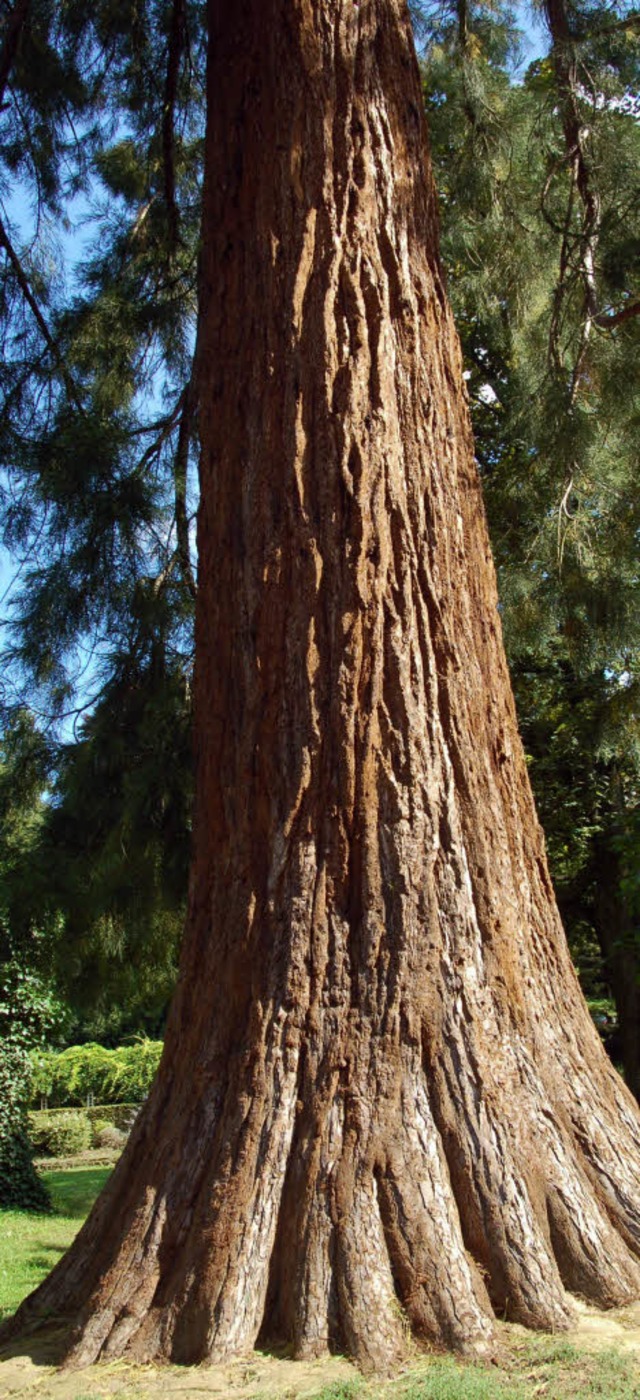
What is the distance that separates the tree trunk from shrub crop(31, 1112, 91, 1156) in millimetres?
13280

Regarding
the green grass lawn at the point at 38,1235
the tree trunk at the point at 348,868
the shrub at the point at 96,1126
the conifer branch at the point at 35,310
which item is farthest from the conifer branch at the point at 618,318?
the shrub at the point at 96,1126

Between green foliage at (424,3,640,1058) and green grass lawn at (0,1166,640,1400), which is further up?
green foliage at (424,3,640,1058)

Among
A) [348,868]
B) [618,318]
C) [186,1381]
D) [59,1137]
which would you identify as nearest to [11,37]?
[618,318]

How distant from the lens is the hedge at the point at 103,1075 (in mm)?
20641

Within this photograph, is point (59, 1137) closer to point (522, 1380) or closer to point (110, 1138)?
point (110, 1138)

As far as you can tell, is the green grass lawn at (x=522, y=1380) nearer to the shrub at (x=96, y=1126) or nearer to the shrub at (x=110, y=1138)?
the shrub at (x=110, y=1138)

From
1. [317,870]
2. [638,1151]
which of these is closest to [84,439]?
[317,870]

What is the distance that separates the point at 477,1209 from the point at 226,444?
9.25ft

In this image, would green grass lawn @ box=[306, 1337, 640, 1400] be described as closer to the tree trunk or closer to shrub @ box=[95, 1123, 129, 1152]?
the tree trunk

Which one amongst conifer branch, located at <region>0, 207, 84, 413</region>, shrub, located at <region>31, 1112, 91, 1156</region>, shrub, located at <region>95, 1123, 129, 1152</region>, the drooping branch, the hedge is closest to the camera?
the drooping branch

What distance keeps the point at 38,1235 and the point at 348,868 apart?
6.64 metres

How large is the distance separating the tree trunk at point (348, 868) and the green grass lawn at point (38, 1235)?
2.44 m

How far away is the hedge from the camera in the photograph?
20.6 meters

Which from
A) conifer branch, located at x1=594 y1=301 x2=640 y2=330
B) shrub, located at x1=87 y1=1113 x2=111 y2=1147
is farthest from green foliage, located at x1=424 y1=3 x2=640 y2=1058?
shrub, located at x1=87 y1=1113 x2=111 y2=1147
